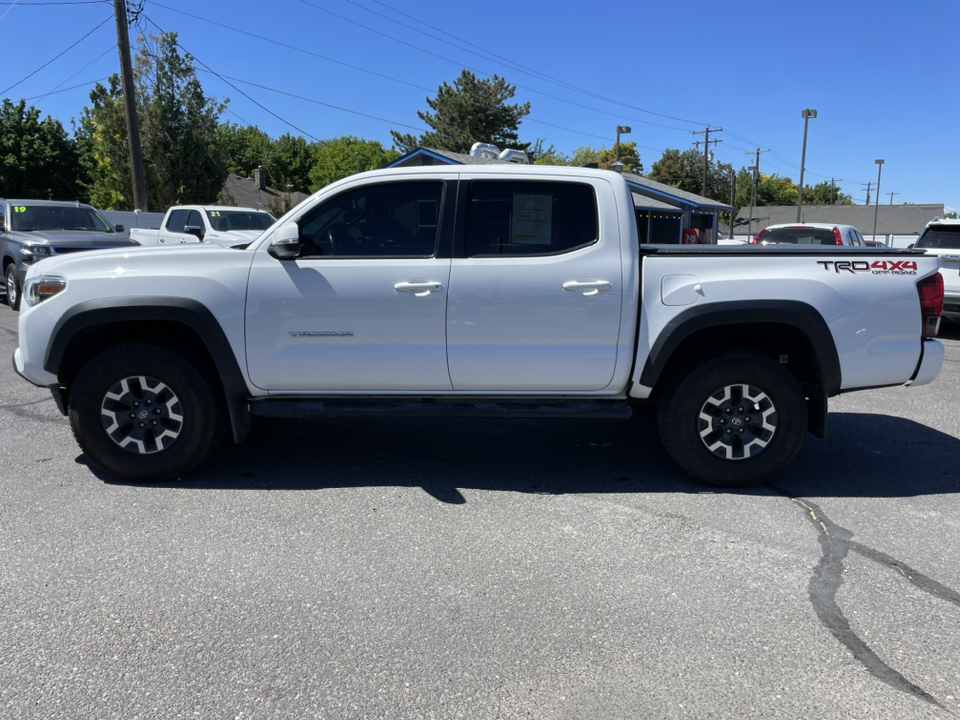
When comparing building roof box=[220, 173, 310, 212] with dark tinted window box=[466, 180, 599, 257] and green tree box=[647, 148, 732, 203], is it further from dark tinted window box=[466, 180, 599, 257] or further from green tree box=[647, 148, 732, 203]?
dark tinted window box=[466, 180, 599, 257]

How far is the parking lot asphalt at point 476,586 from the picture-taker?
2.72 metres

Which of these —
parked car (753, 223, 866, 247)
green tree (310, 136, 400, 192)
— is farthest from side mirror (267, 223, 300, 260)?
green tree (310, 136, 400, 192)

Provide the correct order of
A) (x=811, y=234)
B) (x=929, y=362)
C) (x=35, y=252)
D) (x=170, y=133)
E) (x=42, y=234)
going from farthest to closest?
(x=170, y=133)
(x=811, y=234)
(x=42, y=234)
(x=35, y=252)
(x=929, y=362)

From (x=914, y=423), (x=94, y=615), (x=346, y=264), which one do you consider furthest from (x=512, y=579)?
(x=914, y=423)

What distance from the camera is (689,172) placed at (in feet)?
239

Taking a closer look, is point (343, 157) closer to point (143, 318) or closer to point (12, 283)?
point (12, 283)

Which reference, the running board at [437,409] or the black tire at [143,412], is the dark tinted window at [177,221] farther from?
the running board at [437,409]

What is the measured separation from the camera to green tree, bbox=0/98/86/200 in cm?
4231

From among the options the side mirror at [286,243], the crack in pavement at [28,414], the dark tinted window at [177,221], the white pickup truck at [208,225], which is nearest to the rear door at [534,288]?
the side mirror at [286,243]

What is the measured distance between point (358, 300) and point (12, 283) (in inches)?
397

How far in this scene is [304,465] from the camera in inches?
205

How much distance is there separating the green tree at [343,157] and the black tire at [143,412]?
72.4 metres

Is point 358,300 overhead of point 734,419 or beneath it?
overhead

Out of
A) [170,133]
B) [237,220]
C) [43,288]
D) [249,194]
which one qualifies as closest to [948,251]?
[43,288]
